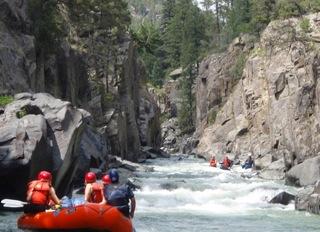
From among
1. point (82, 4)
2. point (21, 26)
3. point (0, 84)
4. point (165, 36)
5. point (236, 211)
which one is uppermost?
point (165, 36)

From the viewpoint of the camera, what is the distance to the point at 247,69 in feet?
161

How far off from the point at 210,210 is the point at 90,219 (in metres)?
10.1

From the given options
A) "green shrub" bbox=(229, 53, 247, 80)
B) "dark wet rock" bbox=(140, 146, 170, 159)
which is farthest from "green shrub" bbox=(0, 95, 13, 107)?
"green shrub" bbox=(229, 53, 247, 80)

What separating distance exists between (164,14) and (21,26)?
243ft

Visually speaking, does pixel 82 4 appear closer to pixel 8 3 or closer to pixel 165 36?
pixel 8 3

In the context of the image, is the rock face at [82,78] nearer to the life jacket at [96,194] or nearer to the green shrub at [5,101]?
the green shrub at [5,101]

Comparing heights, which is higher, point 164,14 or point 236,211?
point 164,14

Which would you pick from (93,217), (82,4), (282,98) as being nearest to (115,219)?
(93,217)

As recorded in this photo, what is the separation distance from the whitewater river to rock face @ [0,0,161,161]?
8.10m

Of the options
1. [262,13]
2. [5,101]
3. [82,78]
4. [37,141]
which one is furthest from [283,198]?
[262,13]

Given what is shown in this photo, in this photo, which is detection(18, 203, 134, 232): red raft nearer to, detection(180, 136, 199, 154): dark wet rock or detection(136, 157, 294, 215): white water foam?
detection(136, 157, 294, 215): white water foam

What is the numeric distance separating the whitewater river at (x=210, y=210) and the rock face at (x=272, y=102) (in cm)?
425

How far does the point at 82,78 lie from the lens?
140 feet

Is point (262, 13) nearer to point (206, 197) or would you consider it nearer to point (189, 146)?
point (189, 146)
